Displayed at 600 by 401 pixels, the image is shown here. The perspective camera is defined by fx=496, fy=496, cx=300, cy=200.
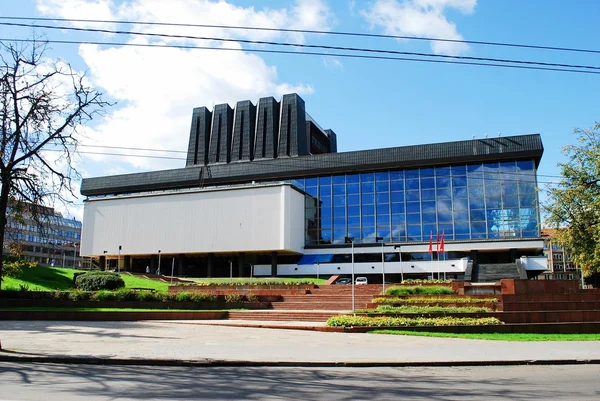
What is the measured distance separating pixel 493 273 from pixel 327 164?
74.9ft

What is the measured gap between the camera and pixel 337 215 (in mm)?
58438

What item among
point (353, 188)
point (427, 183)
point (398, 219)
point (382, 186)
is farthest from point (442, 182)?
point (353, 188)

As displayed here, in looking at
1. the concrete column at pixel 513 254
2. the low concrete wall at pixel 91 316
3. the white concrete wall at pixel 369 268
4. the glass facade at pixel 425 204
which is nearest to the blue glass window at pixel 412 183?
the glass facade at pixel 425 204

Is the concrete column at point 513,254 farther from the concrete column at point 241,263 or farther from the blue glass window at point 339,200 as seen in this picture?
the concrete column at point 241,263

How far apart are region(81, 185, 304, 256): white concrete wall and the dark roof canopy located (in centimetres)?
495

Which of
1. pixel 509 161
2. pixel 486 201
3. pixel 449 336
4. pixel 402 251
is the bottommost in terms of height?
pixel 449 336

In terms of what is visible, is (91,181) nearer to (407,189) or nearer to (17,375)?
(407,189)

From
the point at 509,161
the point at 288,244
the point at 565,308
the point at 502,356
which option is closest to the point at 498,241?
the point at 509,161

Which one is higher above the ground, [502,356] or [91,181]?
[91,181]

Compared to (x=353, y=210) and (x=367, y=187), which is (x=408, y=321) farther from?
(x=367, y=187)

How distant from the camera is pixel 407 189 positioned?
55969 millimetres

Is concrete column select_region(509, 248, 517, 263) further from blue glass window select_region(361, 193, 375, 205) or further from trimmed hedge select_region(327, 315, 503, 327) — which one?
trimmed hedge select_region(327, 315, 503, 327)

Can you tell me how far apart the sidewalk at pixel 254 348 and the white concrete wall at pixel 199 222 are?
116 ft

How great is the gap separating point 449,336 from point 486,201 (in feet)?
124
